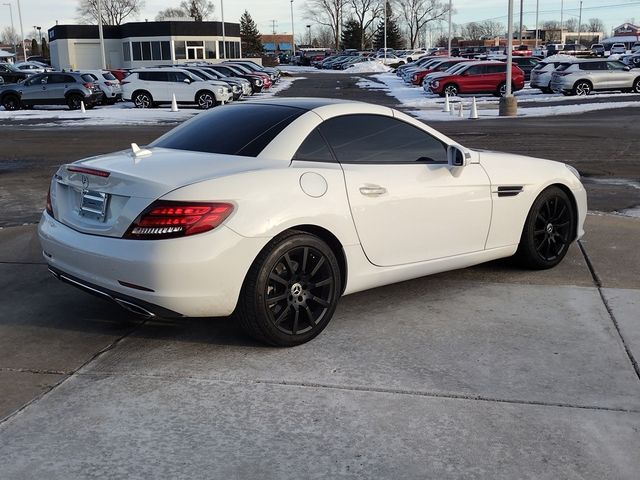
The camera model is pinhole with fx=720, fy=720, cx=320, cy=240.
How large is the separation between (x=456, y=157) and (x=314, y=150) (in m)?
1.16

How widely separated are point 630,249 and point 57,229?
5.34 m

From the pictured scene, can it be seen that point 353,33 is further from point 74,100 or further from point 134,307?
point 134,307

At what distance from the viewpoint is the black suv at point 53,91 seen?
30203 mm

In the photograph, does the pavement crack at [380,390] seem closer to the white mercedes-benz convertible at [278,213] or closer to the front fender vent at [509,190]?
the white mercedes-benz convertible at [278,213]

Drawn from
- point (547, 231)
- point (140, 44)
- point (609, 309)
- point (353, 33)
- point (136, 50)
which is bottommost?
point (609, 309)

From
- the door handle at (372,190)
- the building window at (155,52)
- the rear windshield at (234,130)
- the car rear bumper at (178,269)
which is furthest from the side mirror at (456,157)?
the building window at (155,52)

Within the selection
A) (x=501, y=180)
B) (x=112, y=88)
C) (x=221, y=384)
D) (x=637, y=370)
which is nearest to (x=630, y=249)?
(x=501, y=180)

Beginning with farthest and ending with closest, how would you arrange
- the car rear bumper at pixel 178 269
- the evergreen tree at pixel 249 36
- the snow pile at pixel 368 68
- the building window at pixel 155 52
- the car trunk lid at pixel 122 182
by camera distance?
the evergreen tree at pixel 249 36 < the snow pile at pixel 368 68 < the building window at pixel 155 52 < the car trunk lid at pixel 122 182 < the car rear bumper at pixel 178 269

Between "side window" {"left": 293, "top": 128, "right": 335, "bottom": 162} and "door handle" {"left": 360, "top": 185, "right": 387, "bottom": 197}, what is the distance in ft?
0.95

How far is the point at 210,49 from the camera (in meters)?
70.3

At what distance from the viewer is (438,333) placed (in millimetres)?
4844

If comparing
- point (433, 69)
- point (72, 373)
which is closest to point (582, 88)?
point (433, 69)

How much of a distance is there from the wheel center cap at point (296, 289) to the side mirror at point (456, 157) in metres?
1.63

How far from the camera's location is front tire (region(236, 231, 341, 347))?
A: 4.36 meters
